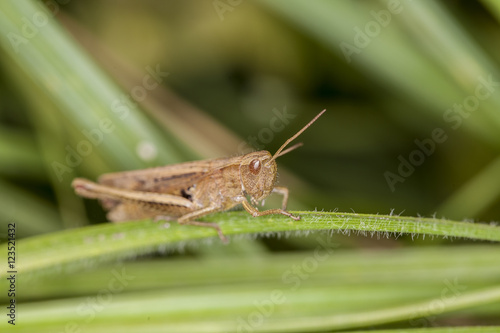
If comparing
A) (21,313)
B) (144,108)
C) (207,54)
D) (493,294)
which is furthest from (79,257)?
(207,54)

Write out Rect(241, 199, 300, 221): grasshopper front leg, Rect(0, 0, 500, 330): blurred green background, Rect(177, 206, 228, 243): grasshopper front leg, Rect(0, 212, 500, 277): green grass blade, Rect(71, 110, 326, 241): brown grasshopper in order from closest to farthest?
Rect(241, 199, 300, 221): grasshopper front leg → Rect(0, 212, 500, 277): green grass blade → Rect(177, 206, 228, 243): grasshopper front leg → Rect(71, 110, 326, 241): brown grasshopper → Rect(0, 0, 500, 330): blurred green background

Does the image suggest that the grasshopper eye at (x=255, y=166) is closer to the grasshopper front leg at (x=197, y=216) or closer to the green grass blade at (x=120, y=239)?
the green grass blade at (x=120, y=239)

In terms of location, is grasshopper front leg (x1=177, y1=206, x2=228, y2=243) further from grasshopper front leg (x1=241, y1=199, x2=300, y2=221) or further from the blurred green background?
the blurred green background

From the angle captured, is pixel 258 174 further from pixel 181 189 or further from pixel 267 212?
pixel 181 189

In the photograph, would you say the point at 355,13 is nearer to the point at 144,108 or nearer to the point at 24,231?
the point at 144,108

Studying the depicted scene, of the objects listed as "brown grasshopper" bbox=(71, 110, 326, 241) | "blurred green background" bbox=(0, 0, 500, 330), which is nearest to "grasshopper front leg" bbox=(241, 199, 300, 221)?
"brown grasshopper" bbox=(71, 110, 326, 241)

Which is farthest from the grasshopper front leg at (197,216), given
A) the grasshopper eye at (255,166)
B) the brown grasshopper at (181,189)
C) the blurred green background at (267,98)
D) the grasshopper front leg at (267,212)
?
the blurred green background at (267,98)

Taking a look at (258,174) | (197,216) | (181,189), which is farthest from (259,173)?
(181,189)
